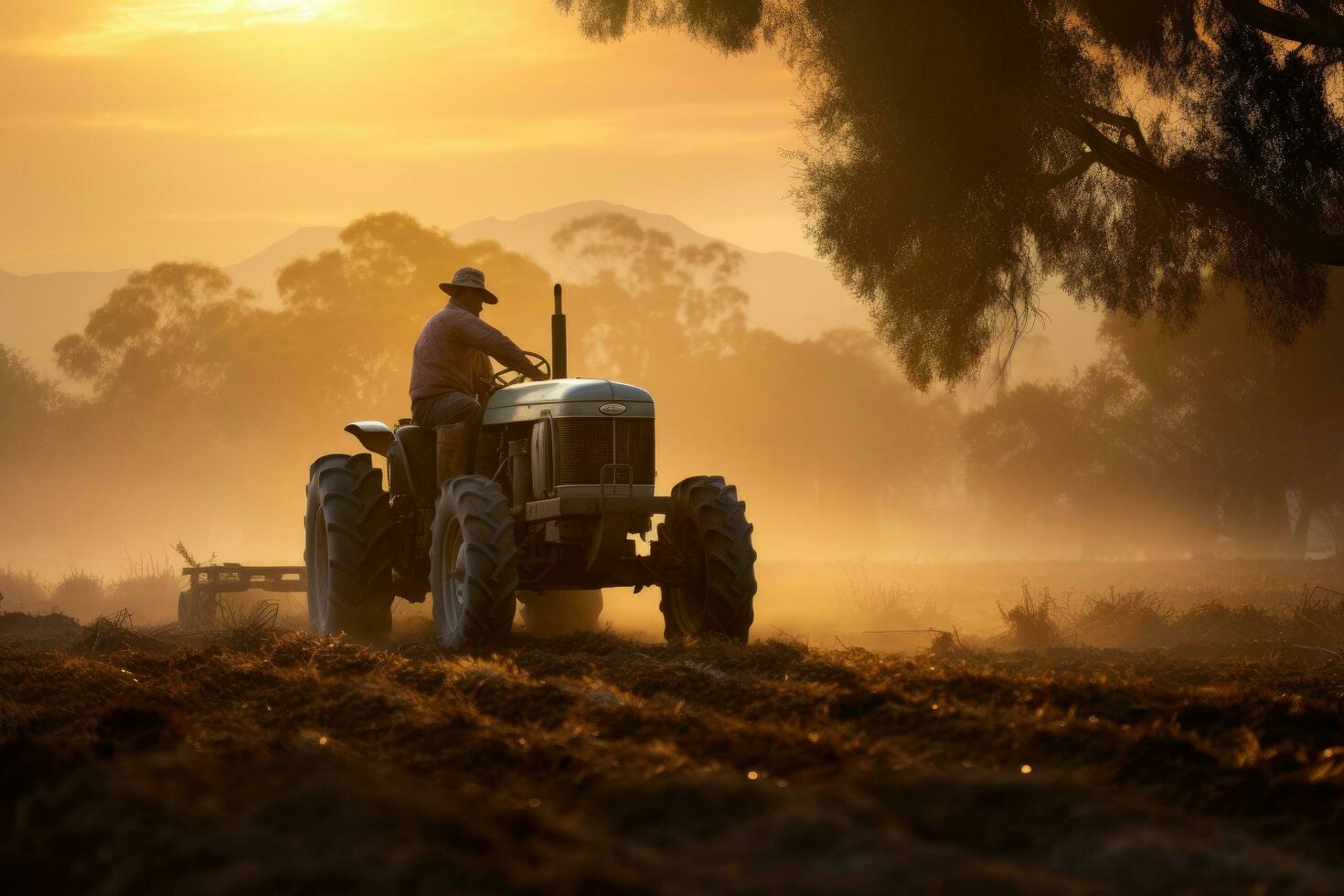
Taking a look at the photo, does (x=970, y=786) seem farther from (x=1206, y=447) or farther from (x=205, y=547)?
(x=205, y=547)

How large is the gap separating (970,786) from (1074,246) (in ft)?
36.4

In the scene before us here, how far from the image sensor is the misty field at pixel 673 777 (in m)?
4.23

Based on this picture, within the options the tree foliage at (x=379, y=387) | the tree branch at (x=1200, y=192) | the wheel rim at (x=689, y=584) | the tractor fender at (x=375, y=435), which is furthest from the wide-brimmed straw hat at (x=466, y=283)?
the tree foliage at (x=379, y=387)

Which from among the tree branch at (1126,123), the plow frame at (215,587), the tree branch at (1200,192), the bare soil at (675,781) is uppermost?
the tree branch at (1126,123)

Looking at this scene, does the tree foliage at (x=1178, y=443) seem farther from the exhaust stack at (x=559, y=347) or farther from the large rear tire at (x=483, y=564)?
the large rear tire at (x=483, y=564)

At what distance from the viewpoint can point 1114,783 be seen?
5.61m

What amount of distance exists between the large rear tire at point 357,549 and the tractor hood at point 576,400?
161 cm

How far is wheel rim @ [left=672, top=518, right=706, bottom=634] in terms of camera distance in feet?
37.1

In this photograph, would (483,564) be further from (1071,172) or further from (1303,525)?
(1303,525)

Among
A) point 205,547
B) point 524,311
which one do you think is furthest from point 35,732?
point 205,547

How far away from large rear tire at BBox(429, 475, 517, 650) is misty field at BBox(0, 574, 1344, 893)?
2.76 feet

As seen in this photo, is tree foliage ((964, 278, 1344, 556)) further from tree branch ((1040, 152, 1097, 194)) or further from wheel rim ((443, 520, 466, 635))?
wheel rim ((443, 520, 466, 635))

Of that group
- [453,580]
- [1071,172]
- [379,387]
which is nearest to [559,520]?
[453,580]

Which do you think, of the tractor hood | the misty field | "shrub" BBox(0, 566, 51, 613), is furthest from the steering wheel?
"shrub" BBox(0, 566, 51, 613)
